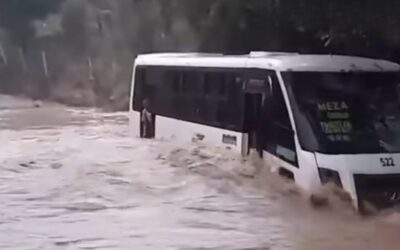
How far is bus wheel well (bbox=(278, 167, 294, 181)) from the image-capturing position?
11.6 meters

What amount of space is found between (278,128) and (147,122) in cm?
528

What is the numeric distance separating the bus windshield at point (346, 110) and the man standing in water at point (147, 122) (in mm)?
5019

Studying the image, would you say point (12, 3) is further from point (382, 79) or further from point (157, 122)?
point (382, 79)

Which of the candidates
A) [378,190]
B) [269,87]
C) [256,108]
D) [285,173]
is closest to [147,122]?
[256,108]

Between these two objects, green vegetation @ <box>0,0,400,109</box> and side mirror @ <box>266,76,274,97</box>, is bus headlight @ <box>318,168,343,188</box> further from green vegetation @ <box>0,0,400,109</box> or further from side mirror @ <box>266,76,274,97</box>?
green vegetation @ <box>0,0,400,109</box>

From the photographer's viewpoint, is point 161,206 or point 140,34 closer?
point 161,206

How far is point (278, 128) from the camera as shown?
39.1 ft

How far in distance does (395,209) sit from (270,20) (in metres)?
7.82

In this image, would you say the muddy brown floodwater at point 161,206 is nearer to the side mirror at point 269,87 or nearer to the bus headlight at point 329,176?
the bus headlight at point 329,176

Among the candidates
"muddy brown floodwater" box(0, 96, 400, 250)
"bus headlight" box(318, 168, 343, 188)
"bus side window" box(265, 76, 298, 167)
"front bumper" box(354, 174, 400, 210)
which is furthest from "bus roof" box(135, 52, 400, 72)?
"front bumper" box(354, 174, 400, 210)

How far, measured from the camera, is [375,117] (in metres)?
11.8

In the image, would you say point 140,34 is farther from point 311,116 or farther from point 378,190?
point 378,190

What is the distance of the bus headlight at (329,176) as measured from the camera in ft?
35.5

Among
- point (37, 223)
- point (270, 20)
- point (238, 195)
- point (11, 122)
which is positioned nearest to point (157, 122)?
point (270, 20)
